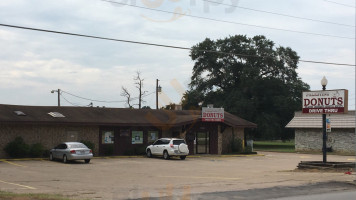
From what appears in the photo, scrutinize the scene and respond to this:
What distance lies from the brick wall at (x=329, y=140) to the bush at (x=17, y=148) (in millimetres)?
32930

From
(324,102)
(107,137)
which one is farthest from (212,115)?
(324,102)

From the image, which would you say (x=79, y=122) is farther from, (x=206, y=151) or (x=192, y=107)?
(x=192, y=107)

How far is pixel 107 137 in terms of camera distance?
124 feet

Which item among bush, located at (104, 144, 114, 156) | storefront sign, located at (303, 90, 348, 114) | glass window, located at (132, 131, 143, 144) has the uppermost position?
storefront sign, located at (303, 90, 348, 114)

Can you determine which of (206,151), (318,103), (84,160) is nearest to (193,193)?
(318,103)

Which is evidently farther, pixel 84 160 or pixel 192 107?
pixel 192 107

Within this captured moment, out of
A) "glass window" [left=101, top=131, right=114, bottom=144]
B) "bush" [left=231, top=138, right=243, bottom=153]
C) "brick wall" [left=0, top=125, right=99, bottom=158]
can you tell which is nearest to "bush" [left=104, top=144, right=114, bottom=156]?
"glass window" [left=101, top=131, right=114, bottom=144]

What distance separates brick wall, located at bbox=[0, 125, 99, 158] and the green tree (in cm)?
2996

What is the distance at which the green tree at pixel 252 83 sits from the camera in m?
62.6

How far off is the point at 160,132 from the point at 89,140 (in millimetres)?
6962

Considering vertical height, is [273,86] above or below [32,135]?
above

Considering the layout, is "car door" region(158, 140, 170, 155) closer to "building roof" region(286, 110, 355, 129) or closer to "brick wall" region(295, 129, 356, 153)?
"building roof" region(286, 110, 355, 129)

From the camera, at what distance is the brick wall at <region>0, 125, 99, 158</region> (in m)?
32.0

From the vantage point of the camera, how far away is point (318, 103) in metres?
25.7
